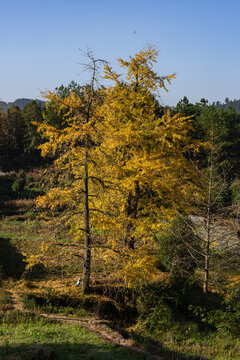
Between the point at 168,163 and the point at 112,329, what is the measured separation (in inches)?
215

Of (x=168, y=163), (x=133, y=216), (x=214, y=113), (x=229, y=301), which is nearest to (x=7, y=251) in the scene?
(x=133, y=216)

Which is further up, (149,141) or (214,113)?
(214,113)

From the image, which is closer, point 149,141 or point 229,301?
point 229,301

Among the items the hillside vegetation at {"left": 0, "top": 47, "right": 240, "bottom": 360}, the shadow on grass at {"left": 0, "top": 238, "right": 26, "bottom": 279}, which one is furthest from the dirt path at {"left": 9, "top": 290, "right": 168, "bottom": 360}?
the shadow on grass at {"left": 0, "top": 238, "right": 26, "bottom": 279}

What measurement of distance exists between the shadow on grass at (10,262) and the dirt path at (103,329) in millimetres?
2563

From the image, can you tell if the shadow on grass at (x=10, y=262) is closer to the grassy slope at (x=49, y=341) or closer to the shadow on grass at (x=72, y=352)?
the grassy slope at (x=49, y=341)

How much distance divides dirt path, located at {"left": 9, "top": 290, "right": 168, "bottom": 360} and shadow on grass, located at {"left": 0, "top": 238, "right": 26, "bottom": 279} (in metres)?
2.56

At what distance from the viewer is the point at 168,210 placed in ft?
36.0

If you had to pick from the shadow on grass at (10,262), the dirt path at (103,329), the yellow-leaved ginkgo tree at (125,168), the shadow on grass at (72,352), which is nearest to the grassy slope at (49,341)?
the shadow on grass at (72,352)

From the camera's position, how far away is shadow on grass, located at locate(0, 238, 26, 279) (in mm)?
12109

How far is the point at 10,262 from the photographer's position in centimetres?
1303

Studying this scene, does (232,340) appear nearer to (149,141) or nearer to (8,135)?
(149,141)

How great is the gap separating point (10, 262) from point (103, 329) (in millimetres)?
6345

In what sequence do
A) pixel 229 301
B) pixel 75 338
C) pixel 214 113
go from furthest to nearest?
pixel 214 113 < pixel 229 301 < pixel 75 338
